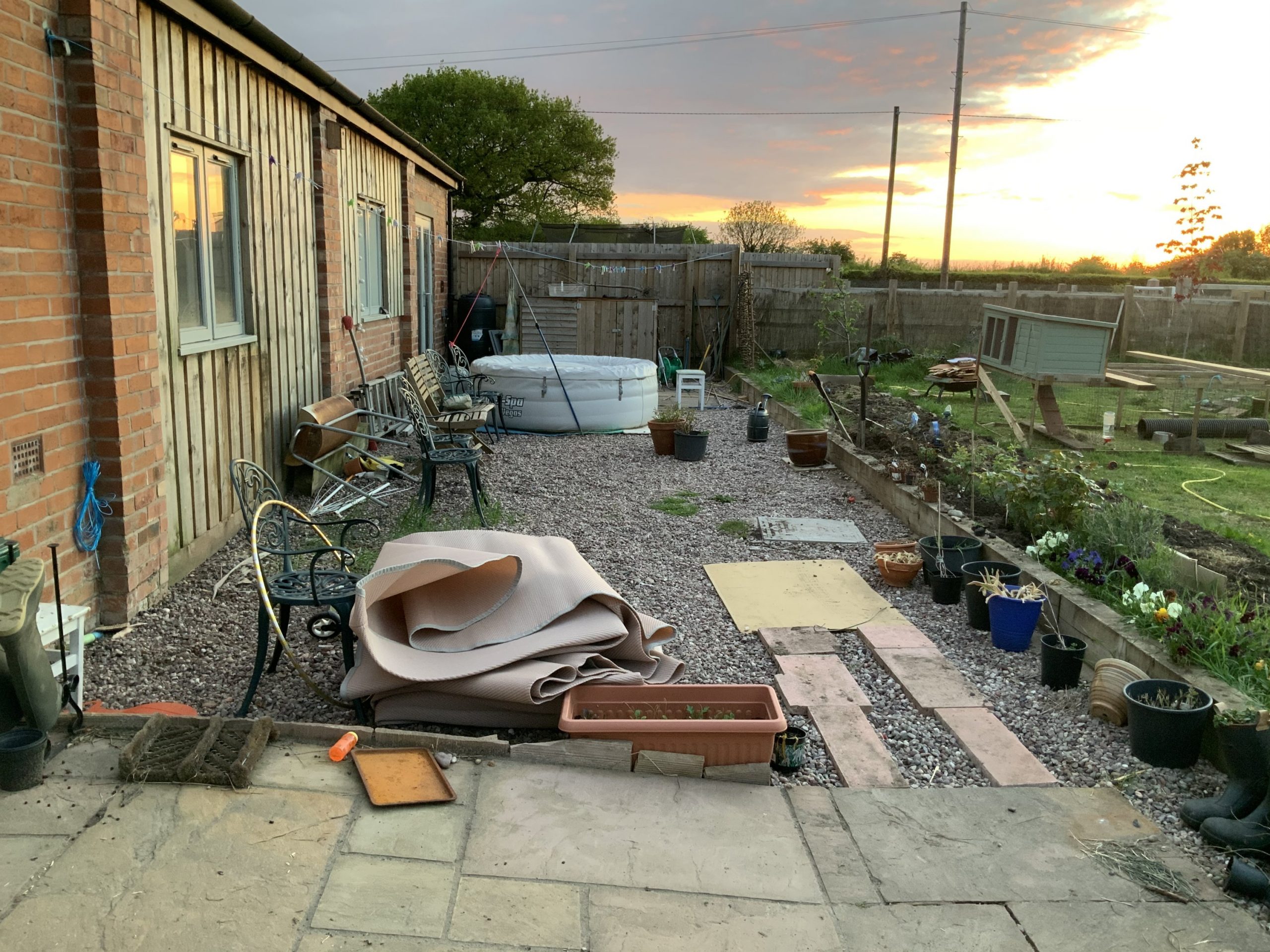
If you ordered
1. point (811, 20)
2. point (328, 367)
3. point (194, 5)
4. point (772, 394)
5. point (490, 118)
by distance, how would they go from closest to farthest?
point (194, 5) < point (328, 367) < point (772, 394) < point (811, 20) < point (490, 118)

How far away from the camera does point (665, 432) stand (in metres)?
9.02

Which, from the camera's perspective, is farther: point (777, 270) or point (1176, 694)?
point (777, 270)

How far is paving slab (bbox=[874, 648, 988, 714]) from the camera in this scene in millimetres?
3820

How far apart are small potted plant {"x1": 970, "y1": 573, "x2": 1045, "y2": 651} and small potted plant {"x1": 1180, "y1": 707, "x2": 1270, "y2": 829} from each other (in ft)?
4.41

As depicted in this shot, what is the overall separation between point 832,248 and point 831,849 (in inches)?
1149

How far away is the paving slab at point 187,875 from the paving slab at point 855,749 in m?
1.65

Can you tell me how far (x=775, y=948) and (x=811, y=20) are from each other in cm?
2784

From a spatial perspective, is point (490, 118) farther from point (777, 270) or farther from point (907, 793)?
point (907, 793)

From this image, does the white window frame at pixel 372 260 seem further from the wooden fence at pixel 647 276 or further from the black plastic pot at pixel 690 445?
the wooden fence at pixel 647 276

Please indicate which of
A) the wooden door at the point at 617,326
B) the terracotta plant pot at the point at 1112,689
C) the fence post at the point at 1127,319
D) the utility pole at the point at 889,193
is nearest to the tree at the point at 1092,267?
the utility pole at the point at 889,193

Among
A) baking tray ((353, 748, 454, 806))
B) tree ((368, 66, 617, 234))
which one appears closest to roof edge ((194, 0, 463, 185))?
baking tray ((353, 748, 454, 806))

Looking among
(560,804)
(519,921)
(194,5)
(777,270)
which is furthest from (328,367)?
(777,270)

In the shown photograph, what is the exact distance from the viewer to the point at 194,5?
4855 millimetres

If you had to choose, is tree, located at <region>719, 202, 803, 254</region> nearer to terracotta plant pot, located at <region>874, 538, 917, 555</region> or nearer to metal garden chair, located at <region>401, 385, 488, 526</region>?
metal garden chair, located at <region>401, 385, 488, 526</region>
